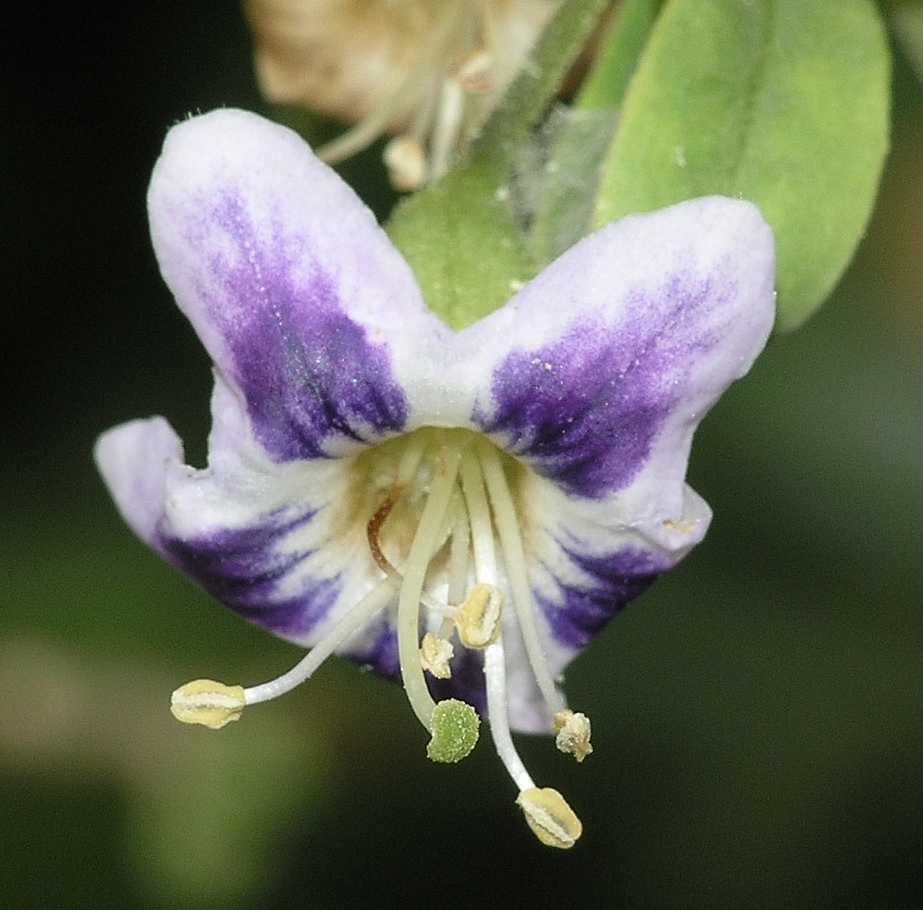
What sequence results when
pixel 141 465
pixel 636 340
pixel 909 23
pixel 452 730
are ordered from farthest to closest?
pixel 909 23 → pixel 141 465 → pixel 452 730 → pixel 636 340

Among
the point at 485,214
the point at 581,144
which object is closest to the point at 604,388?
the point at 485,214

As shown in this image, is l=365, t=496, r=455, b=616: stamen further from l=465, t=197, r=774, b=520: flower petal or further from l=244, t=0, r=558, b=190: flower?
l=244, t=0, r=558, b=190: flower

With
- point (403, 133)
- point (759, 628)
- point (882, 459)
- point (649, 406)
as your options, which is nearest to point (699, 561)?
point (759, 628)

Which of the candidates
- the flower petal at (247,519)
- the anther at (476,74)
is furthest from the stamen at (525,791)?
the anther at (476,74)

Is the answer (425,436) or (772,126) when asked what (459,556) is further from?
(772,126)

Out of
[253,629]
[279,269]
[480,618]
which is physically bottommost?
[253,629]

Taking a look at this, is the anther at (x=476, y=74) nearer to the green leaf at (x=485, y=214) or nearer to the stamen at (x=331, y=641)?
the green leaf at (x=485, y=214)

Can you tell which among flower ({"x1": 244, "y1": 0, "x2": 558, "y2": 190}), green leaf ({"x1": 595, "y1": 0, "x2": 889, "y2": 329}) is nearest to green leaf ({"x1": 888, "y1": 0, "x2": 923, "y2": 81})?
green leaf ({"x1": 595, "y1": 0, "x2": 889, "y2": 329})
